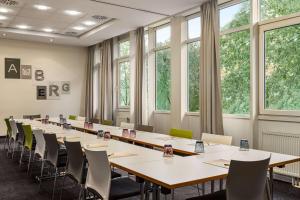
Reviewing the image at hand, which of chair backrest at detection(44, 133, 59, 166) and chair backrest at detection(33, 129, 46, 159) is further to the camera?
chair backrest at detection(33, 129, 46, 159)

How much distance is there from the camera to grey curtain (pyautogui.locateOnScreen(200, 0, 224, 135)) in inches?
214

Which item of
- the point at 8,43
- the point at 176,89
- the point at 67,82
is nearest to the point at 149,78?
the point at 176,89

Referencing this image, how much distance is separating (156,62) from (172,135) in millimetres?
3730

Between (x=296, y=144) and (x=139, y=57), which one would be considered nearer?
(x=296, y=144)

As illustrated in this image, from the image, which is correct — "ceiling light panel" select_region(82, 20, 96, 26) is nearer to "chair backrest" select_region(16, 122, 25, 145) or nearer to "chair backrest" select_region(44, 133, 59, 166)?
"chair backrest" select_region(16, 122, 25, 145)

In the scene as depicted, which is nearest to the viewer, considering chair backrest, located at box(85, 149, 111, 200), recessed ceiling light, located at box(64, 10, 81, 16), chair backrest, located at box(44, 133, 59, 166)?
chair backrest, located at box(85, 149, 111, 200)

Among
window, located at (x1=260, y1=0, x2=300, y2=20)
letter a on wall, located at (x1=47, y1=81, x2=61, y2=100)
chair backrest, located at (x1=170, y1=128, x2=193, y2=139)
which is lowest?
chair backrest, located at (x1=170, y1=128, x2=193, y2=139)

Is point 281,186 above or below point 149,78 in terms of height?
below

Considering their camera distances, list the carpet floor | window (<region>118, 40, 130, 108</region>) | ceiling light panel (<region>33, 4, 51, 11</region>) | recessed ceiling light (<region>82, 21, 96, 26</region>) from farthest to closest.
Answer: window (<region>118, 40, 130, 108</region>), recessed ceiling light (<region>82, 21, 96, 26</region>), ceiling light panel (<region>33, 4, 51, 11</region>), the carpet floor

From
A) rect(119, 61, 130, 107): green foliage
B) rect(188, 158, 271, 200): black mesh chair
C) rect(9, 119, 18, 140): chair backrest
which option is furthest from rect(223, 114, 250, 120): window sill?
rect(9, 119, 18, 140): chair backrest

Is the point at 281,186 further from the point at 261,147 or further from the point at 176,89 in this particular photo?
the point at 176,89

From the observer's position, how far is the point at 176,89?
675 cm

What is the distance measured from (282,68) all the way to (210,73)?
4.22ft

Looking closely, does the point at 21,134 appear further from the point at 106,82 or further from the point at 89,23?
the point at 106,82
